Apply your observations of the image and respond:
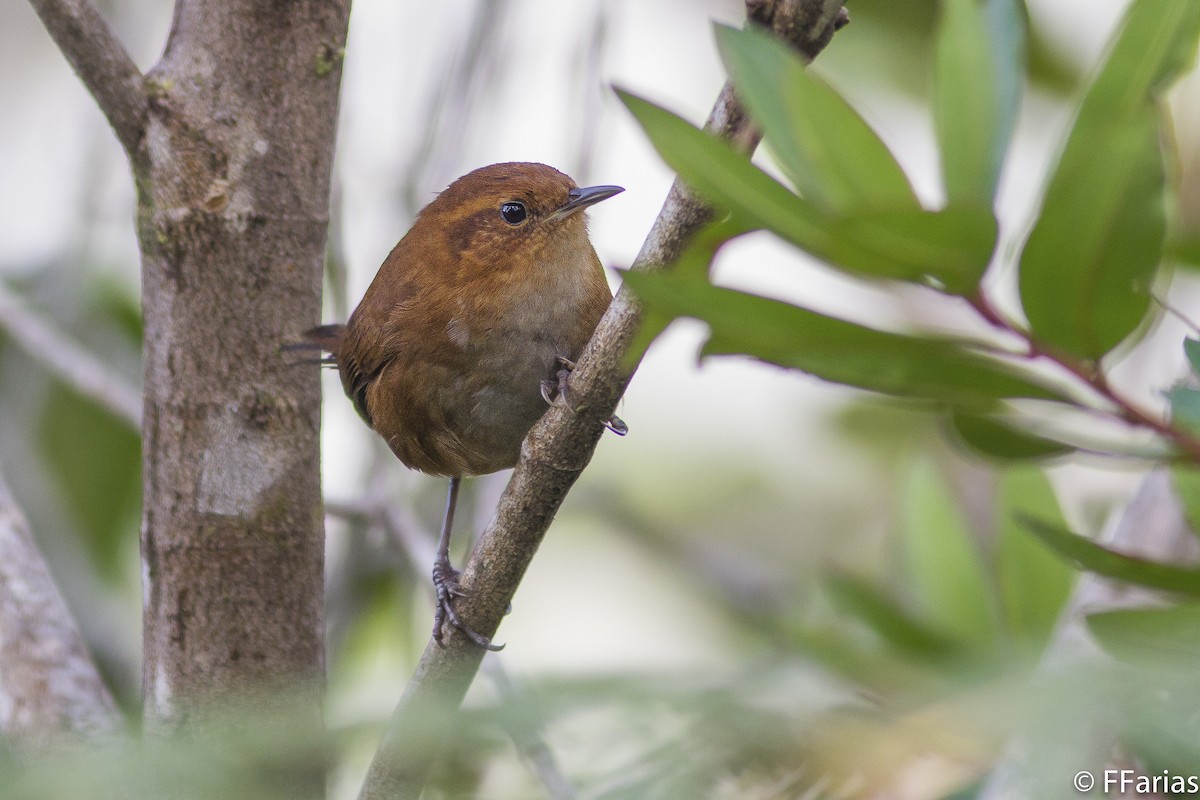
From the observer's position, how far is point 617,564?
17.3 feet

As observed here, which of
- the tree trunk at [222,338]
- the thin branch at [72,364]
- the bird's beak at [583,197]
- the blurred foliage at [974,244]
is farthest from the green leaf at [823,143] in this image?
the thin branch at [72,364]

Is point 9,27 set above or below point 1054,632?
above

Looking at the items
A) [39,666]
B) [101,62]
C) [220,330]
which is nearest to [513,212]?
[220,330]

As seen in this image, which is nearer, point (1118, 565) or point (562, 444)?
point (1118, 565)

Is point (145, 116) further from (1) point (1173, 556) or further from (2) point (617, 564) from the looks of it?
(2) point (617, 564)

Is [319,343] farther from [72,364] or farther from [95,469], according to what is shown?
[95,469]

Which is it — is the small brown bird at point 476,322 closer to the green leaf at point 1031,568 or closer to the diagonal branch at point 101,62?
the diagonal branch at point 101,62

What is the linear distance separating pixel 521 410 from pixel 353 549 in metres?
1.12

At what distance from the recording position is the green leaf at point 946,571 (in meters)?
2.79

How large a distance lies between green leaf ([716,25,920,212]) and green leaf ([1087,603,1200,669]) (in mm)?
412

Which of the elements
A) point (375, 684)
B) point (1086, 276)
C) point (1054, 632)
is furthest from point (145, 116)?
point (375, 684)

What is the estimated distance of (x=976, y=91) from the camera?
1.06 m

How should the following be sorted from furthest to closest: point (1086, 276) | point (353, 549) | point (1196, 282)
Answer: point (1196, 282) → point (353, 549) → point (1086, 276)

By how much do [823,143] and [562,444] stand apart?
95cm
